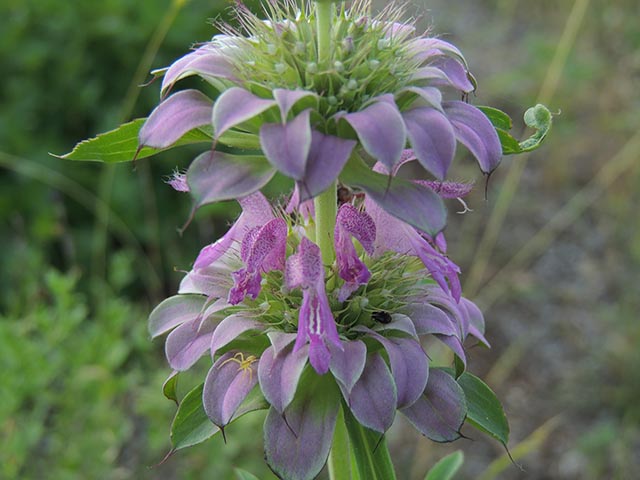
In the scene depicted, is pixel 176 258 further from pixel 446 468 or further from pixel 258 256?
pixel 258 256

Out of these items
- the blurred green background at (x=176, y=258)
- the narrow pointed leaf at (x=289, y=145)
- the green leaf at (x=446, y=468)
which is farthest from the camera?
the blurred green background at (x=176, y=258)

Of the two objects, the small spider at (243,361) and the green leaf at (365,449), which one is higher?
the small spider at (243,361)

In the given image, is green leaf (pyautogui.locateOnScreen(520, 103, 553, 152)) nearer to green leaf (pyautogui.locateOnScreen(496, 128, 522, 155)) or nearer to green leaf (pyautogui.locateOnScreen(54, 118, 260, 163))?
green leaf (pyautogui.locateOnScreen(496, 128, 522, 155))

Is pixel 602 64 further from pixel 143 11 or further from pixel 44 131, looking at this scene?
pixel 44 131

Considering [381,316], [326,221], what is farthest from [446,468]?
[326,221]

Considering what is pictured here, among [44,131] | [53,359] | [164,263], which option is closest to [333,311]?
[53,359]

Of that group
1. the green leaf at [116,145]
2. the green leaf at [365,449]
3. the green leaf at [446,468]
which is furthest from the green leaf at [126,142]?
the green leaf at [446,468]

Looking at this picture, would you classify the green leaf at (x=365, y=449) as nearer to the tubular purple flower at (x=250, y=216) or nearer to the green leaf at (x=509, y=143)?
the tubular purple flower at (x=250, y=216)
